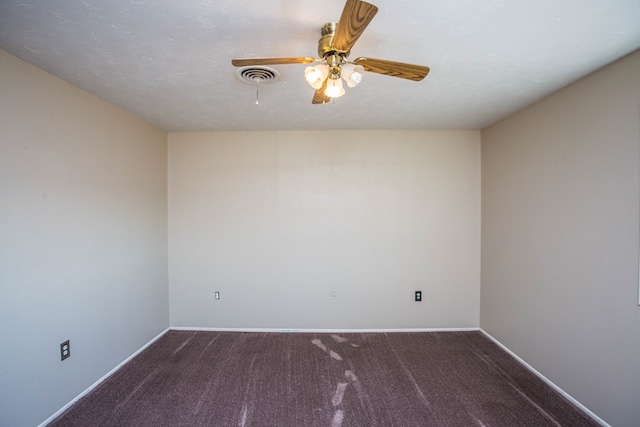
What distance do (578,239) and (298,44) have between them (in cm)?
245

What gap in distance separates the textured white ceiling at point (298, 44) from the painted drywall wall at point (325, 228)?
0.87 meters

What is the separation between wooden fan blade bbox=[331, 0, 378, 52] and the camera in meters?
0.94

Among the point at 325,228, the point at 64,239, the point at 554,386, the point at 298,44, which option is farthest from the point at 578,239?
the point at 64,239

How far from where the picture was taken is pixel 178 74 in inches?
73.3

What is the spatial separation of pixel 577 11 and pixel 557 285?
1.95 m

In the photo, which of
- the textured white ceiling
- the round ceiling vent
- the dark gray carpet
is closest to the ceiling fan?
the textured white ceiling

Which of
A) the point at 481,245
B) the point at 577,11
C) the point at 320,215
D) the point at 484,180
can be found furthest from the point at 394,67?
the point at 481,245

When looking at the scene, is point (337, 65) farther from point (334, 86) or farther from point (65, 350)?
point (65, 350)

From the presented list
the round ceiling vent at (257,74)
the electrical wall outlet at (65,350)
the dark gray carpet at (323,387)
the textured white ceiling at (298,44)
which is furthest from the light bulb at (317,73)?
the electrical wall outlet at (65,350)

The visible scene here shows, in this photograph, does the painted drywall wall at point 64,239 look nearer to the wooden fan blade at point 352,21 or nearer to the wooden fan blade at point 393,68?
the wooden fan blade at point 352,21

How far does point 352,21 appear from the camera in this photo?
1021 mm

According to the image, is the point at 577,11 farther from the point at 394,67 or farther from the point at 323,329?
the point at 323,329

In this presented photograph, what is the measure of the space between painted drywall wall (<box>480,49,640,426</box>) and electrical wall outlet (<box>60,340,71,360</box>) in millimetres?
3880

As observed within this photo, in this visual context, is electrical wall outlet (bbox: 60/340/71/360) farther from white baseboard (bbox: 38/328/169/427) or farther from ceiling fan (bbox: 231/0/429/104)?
ceiling fan (bbox: 231/0/429/104)
